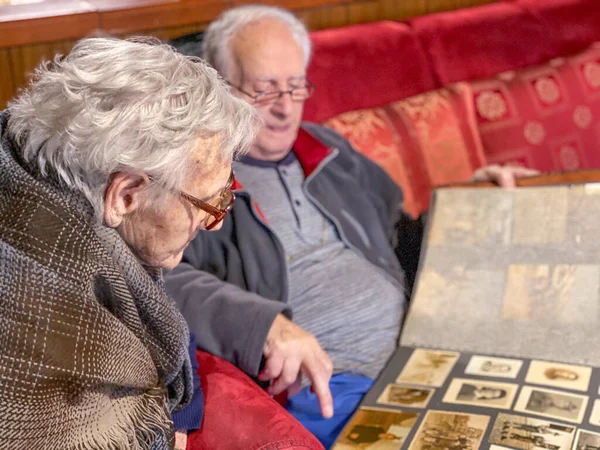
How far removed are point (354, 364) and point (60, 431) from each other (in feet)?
2.57

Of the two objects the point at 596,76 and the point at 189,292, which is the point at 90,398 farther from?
the point at 596,76

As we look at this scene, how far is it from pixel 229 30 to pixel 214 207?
794 mm

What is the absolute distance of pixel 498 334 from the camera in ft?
5.27

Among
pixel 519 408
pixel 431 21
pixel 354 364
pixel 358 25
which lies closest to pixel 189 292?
pixel 354 364

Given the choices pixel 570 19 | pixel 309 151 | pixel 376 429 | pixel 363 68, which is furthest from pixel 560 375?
pixel 570 19

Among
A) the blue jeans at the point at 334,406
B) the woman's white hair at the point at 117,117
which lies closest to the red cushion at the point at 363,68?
the blue jeans at the point at 334,406

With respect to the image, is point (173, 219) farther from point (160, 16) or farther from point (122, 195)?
point (160, 16)

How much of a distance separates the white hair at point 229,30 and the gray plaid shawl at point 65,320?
773 millimetres

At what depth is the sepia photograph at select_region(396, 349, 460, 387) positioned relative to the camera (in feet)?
5.03

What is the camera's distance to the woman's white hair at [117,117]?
1.00 m

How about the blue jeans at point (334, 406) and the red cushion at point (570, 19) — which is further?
the red cushion at point (570, 19)

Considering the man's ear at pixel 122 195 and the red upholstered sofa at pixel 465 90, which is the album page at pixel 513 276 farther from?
the man's ear at pixel 122 195

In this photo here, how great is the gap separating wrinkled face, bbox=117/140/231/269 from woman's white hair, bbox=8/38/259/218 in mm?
19

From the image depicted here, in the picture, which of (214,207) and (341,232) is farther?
(341,232)
